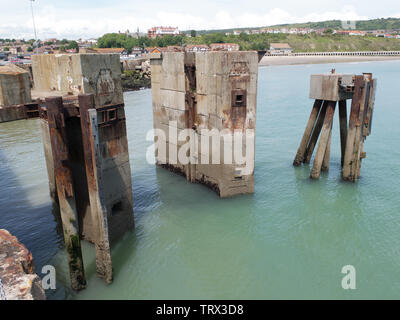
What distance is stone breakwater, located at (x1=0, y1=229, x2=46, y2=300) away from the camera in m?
5.74

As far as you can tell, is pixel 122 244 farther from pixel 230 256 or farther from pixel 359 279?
pixel 359 279

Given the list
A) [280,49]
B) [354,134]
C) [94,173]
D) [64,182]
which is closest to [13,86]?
[64,182]

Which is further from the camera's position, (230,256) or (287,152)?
(287,152)

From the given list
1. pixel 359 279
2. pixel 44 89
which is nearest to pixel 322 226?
pixel 359 279

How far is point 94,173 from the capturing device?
837 centimetres

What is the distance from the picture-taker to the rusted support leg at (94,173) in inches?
317

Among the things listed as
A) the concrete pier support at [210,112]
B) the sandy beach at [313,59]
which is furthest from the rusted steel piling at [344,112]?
the sandy beach at [313,59]

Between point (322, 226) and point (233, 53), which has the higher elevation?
point (233, 53)

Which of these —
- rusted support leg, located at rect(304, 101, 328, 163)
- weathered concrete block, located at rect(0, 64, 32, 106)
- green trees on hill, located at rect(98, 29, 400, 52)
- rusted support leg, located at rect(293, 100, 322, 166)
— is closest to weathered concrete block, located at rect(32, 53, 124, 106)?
weathered concrete block, located at rect(0, 64, 32, 106)

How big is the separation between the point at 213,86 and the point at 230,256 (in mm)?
6669

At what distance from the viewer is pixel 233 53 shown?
42.0ft
